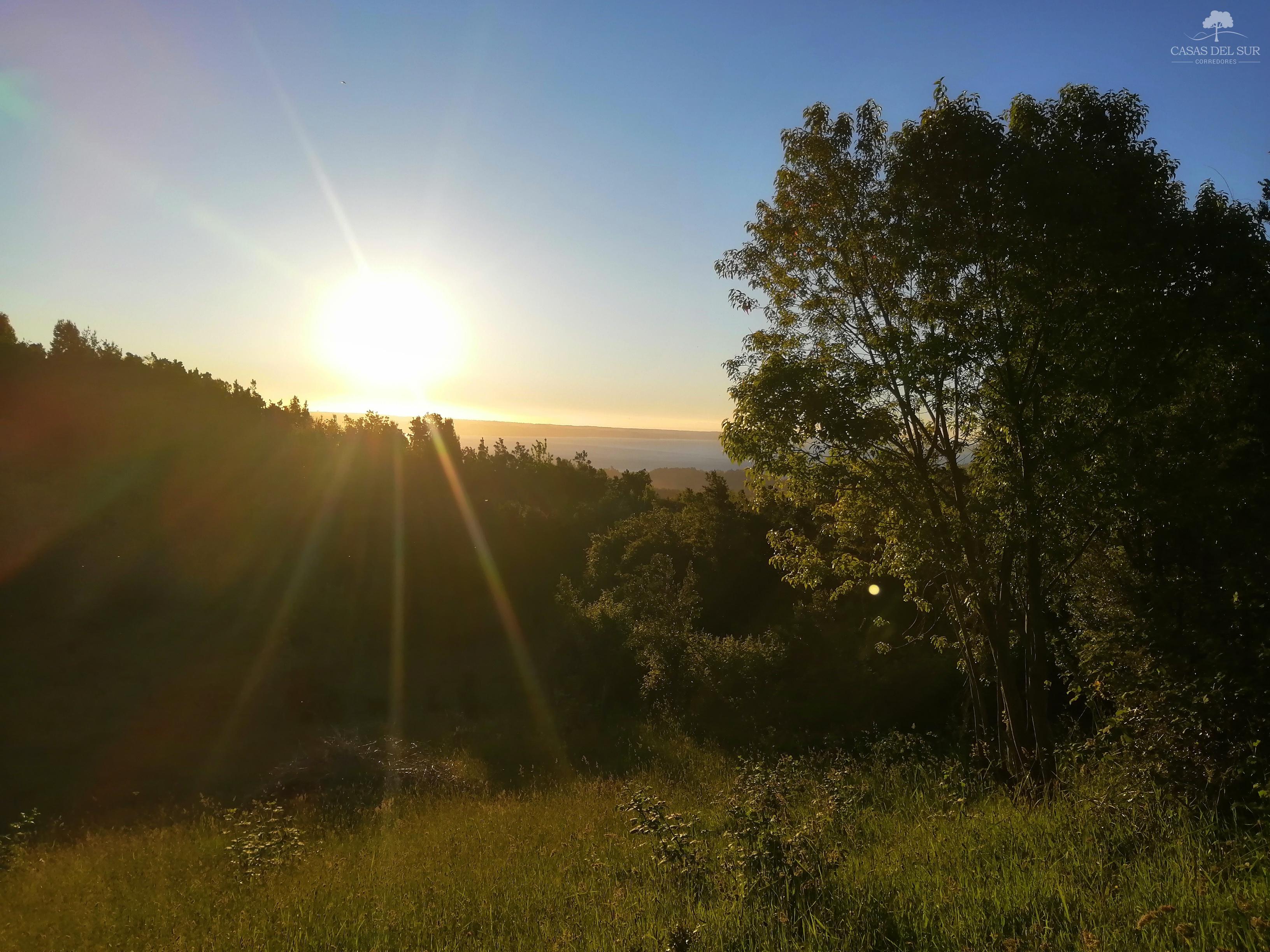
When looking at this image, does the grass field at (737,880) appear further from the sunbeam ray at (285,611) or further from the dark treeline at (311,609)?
the sunbeam ray at (285,611)

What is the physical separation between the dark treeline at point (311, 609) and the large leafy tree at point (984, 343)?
945cm

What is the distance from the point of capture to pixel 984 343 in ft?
27.8

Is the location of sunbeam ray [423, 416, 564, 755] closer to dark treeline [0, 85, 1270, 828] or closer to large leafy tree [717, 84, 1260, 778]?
dark treeline [0, 85, 1270, 828]

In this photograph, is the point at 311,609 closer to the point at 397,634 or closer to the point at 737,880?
the point at 397,634

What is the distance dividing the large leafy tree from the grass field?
258cm

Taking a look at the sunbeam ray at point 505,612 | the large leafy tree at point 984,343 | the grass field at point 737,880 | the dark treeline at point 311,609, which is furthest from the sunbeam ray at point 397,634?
the large leafy tree at point 984,343

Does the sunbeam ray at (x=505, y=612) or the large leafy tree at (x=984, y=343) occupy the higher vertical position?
the large leafy tree at (x=984, y=343)

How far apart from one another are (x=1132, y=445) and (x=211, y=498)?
37993 millimetres

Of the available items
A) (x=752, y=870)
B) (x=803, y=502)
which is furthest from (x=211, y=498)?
(x=752, y=870)

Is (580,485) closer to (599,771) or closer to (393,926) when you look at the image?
(599,771)

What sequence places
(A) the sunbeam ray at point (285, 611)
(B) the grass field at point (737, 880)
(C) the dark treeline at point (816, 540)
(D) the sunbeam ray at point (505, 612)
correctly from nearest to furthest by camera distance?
(B) the grass field at point (737, 880) → (C) the dark treeline at point (816, 540) → (D) the sunbeam ray at point (505, 612) → (A) the sunbeam ray at point (285, 611)

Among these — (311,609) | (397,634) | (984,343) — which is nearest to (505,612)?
(397,634)

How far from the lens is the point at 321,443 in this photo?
4472 centimetres

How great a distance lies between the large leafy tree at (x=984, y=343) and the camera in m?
8.09
